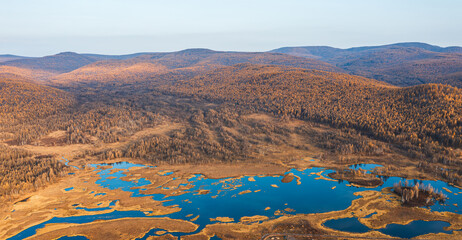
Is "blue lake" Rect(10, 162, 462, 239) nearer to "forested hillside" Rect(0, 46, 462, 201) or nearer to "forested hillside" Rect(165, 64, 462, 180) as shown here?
"forested hillside" Rect(0, 46, 462, 201)

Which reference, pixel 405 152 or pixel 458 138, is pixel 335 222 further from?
pixel 458 138

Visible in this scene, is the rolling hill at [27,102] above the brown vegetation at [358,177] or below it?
above

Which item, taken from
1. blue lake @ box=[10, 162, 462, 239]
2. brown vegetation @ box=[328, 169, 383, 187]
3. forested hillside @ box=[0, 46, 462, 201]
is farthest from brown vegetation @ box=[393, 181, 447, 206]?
forested hillside @ box=[0, 46, 462, 201]

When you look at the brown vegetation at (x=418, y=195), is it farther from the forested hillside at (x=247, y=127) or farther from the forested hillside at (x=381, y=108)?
the forested hillside at (x=381, y=108)

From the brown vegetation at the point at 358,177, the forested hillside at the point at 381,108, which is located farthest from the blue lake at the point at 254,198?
the forested hillside at the point at 381,108

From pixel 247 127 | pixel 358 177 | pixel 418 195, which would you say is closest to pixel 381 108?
pixel 247 127

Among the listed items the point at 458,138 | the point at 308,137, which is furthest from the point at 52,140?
the point at 458,138

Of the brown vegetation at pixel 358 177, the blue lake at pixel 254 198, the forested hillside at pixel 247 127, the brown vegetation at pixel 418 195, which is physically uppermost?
the forested hillside at pixel 247 127

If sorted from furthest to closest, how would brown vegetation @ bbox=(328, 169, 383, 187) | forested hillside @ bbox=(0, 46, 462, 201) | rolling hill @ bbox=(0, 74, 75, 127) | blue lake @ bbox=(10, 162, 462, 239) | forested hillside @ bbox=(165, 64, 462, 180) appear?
rolling hill @ bbox=(0, 74, 75, 127)
forested hillside @ bbox=(165, 64, 462, 180)
forested hillside @ bbox=(0, 46, 462, 201)
brown vegetation @ bbox=(328, 169, 383, 187)
blue lake @ bbox=(10, 162, 462, 239)
